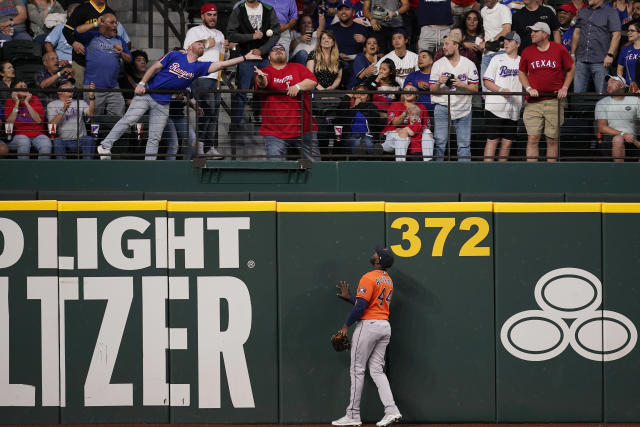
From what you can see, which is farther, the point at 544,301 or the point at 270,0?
the point at 270,0

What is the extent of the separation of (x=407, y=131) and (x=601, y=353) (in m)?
3.96

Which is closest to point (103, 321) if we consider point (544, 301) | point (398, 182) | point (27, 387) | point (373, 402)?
point (27, 387)

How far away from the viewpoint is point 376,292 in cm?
1021

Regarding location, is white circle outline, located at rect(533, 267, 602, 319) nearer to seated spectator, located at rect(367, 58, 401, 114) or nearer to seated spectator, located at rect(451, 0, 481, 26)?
seated spectator, located at rect(367, 58, 401, 114)

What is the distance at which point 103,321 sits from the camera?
1066 cm

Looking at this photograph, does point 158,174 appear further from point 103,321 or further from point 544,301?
point 544,301

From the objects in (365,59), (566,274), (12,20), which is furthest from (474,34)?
(12,20)

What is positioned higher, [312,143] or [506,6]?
[506,6]

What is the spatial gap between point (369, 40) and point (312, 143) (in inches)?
108

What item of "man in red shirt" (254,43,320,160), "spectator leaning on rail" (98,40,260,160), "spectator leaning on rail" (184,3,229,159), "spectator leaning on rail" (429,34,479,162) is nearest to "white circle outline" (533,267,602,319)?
"spectator leaning on rail" (429,34,479,162)

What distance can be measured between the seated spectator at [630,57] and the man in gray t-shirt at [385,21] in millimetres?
3552

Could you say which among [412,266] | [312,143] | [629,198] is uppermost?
[312,143]

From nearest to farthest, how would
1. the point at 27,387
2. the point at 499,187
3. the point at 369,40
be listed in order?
the point at 27,387
the point at 499,187
the point at 369,40

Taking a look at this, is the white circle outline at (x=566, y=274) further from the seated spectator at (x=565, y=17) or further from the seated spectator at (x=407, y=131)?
the seated spectator at (x=565, y=17)
